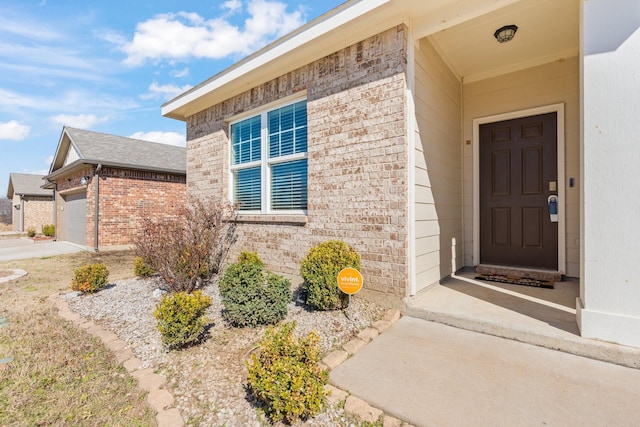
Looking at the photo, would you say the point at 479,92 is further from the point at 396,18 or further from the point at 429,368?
the point at 429,368

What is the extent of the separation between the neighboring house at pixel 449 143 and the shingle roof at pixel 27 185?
2306 centimetres

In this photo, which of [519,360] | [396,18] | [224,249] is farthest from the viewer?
[224,249]

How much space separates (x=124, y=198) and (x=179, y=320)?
1020cm

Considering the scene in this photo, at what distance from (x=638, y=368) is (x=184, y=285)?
187 inches

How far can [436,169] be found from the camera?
3898mm

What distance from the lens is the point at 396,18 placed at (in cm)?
325

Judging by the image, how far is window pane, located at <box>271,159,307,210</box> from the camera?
14.6ft

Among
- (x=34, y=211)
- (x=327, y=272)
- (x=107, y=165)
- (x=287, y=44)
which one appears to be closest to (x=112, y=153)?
(x=107, y=165)

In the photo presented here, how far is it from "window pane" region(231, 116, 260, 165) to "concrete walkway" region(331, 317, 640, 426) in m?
3.89

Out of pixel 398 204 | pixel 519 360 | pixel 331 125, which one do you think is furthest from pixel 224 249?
pixel 519 360

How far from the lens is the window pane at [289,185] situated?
446 cm

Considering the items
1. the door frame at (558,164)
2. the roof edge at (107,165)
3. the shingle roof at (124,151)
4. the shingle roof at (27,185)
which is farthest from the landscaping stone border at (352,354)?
the shingle roof at (27,185)

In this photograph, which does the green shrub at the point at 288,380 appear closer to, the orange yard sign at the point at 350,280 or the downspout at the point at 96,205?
the orange yard sign at the point at 350,280

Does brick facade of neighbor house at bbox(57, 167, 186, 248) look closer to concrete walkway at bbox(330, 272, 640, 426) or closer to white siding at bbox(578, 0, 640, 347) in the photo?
concrete walkway at bbox(330, 272, 640, 426)
